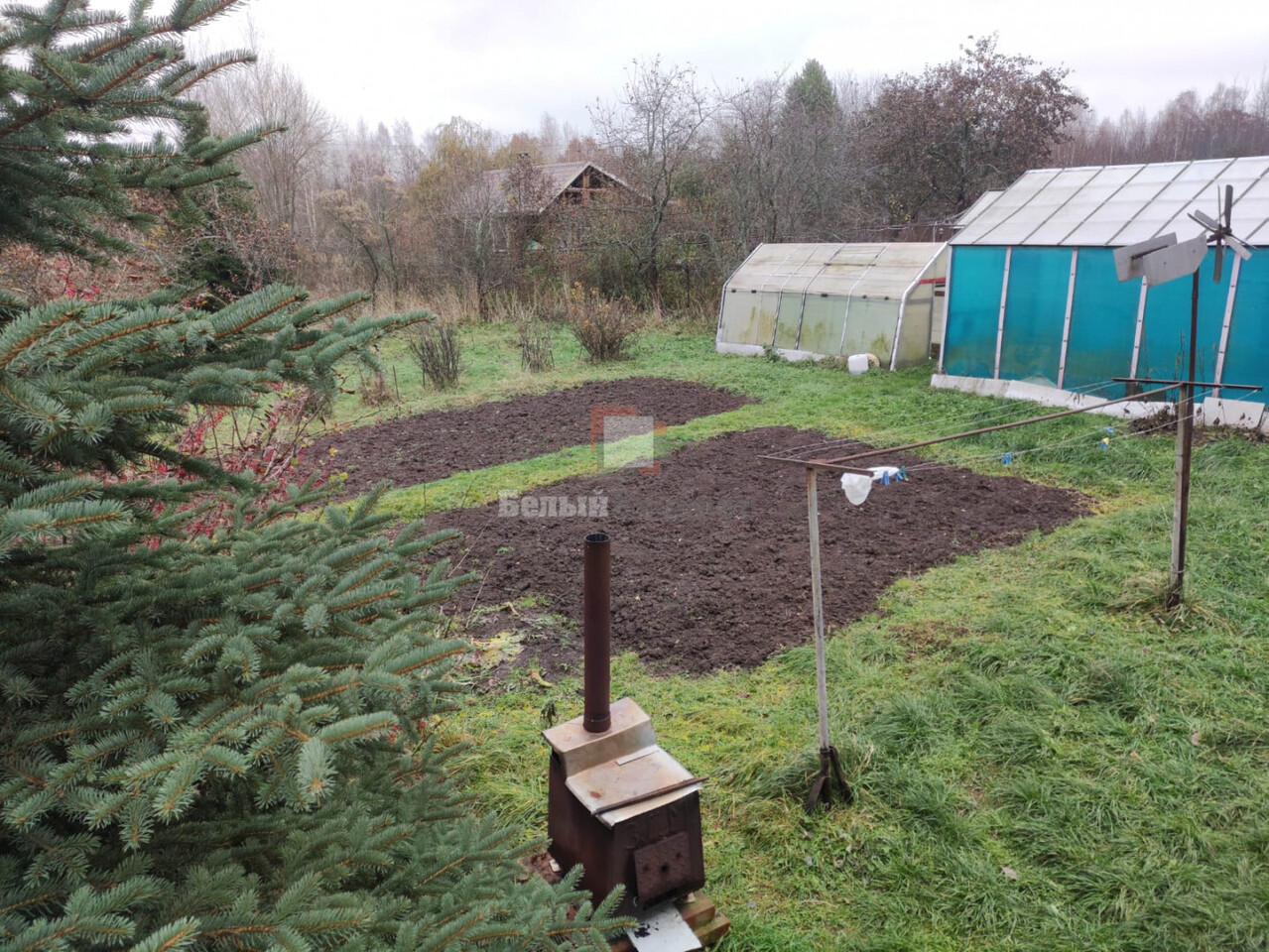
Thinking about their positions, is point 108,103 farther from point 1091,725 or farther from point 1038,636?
point 1038,636

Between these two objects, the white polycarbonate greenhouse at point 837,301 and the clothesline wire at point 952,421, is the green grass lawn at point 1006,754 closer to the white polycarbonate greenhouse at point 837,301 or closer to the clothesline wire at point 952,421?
the clothesline wire at point 952,421

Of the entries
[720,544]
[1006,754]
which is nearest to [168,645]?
[1006,754]

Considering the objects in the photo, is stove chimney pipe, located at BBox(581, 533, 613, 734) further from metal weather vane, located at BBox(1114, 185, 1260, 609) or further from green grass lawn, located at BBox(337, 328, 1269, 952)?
metal weather vane, located at BBox(1114, 185, 1260, 609)

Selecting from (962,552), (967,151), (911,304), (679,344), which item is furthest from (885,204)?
(962,552)

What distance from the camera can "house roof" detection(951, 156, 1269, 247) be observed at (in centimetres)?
800

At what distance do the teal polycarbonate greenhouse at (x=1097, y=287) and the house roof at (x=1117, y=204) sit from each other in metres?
0.02

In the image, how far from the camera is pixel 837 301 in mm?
11875

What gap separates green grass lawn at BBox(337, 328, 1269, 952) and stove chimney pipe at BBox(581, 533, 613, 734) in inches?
17.6

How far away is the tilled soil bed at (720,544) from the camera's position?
4648 mm

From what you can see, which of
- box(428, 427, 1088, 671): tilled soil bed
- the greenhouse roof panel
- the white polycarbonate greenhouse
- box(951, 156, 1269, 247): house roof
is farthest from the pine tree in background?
the greenhouse roof panel

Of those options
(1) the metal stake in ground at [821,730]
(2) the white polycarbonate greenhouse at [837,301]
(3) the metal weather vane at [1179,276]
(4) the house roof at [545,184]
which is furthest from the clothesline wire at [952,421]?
(4) the house roof at [545,184]

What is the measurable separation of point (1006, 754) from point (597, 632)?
6.67 ft

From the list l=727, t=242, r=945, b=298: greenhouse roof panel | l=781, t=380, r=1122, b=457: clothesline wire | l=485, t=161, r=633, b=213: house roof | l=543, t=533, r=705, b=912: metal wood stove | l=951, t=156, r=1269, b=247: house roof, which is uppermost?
l=485, t=161, r=633, b=213: house roof

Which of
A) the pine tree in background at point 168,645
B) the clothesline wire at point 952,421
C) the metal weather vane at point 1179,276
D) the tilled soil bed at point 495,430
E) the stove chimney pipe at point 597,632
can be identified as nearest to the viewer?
the pine tree in background at point 168,645
